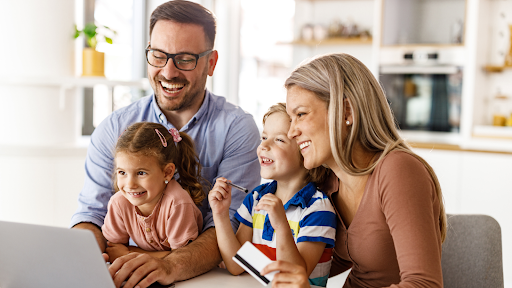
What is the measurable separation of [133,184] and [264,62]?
12.0ft

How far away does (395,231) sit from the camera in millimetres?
1108

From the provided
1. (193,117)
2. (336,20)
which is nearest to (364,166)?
(193,117)

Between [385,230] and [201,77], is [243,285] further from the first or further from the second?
[201,77]

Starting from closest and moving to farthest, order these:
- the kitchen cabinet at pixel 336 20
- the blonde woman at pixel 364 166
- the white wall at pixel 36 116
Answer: the blonde woman at pixel 364 166
the white wall at pixel 36 116
the kitchen cabinet at pixel 336 20

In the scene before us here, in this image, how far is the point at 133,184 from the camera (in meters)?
1.43

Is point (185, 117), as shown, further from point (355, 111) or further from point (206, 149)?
point (355, 111)

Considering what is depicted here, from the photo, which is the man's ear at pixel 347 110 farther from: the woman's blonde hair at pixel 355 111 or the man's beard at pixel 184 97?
the man's beard at pixel 184 97

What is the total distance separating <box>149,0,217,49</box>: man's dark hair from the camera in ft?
5.81

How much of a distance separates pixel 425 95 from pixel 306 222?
2972 millimetres

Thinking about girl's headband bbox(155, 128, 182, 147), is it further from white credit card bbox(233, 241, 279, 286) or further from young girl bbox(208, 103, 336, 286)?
white credit card bbox(233, 241, 279, 286)

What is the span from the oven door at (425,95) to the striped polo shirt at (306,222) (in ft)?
9.25

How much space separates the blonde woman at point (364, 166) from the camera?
111 centimetres

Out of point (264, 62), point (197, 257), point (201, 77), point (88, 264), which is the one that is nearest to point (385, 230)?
point (197, 257)

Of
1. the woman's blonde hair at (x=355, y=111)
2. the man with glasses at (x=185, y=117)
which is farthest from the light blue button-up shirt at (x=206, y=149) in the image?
the woman's blonde hair at (x=355, y=111)
